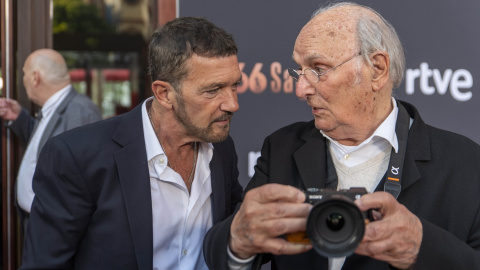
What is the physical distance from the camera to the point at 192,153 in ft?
8.69

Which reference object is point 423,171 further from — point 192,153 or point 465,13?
point 465,13

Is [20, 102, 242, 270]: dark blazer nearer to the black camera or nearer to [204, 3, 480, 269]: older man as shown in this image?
[204, 3, 480, 269]: older man

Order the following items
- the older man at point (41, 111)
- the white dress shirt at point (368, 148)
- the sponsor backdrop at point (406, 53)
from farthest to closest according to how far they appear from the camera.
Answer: the older man at point (41, 111)
the sponsor backdrop at point (406, 53)
the white dress shirt at point (368, 148)

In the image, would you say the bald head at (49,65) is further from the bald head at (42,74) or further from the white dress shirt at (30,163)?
the white dress shirt at (30,163)

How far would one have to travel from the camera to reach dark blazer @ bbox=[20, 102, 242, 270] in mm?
2312

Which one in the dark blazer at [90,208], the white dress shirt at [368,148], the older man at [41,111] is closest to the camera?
the white dress shirt at [368,148]

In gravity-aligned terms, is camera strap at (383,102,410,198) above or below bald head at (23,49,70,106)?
above

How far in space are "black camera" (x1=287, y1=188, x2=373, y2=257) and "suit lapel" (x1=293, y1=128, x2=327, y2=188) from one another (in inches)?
18.2

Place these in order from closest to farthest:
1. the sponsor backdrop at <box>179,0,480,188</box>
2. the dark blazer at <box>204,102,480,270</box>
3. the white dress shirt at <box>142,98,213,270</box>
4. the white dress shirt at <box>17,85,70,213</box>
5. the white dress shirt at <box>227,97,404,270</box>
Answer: the dark blazer at <box>204,102,480,270</box> → the white dress shirt at <box>227,97,404,270</box> → the white dress shirt at <box>142,98,213,270</box> → the sponsor backdrop at <box>179,0,480,188</box> → the white dress shirt at <box>17,85,70,213</box>

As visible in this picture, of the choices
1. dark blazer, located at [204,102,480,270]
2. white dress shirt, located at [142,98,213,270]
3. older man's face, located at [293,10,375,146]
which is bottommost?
white dress shirt, located at [142,98,213,270]

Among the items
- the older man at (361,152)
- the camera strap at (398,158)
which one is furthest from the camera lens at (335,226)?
the camera strap at (398,158)

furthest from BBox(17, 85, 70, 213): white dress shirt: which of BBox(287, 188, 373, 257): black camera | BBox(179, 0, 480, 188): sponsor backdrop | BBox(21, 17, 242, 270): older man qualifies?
BBox(287, 188, 373, 257): black camera

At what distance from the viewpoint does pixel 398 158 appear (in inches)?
80.9

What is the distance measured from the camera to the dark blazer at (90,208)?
2.31m
